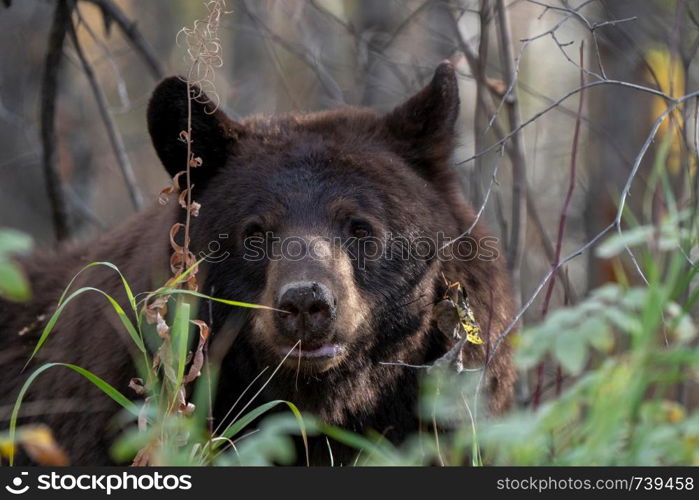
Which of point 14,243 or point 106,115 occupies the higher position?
point 106,115

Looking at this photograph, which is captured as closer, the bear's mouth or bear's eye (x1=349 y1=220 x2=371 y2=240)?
the bear's mouth

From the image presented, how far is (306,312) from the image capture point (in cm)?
398

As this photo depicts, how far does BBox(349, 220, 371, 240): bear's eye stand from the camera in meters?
4.54

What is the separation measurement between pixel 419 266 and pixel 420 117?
83 cm

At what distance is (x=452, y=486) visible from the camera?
311 cm

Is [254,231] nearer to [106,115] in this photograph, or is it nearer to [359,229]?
[359,229]

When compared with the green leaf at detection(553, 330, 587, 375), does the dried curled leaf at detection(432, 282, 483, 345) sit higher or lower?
lower

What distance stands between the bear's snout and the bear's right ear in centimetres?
109

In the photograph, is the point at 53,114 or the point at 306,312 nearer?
the point at 306,312

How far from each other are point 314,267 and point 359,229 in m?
0.44

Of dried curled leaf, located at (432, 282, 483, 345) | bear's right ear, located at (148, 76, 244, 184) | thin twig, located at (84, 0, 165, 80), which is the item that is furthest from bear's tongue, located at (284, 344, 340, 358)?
thin twig, located at (84, 0, 165, 80)

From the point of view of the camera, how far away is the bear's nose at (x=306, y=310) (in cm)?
395

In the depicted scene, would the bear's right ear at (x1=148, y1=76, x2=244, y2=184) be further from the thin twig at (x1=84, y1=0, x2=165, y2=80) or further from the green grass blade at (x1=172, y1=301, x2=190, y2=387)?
the thin twig at (x1=84, y1=0, x2=165, y2=80)

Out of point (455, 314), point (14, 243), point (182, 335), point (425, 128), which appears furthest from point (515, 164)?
point (14, 243)
